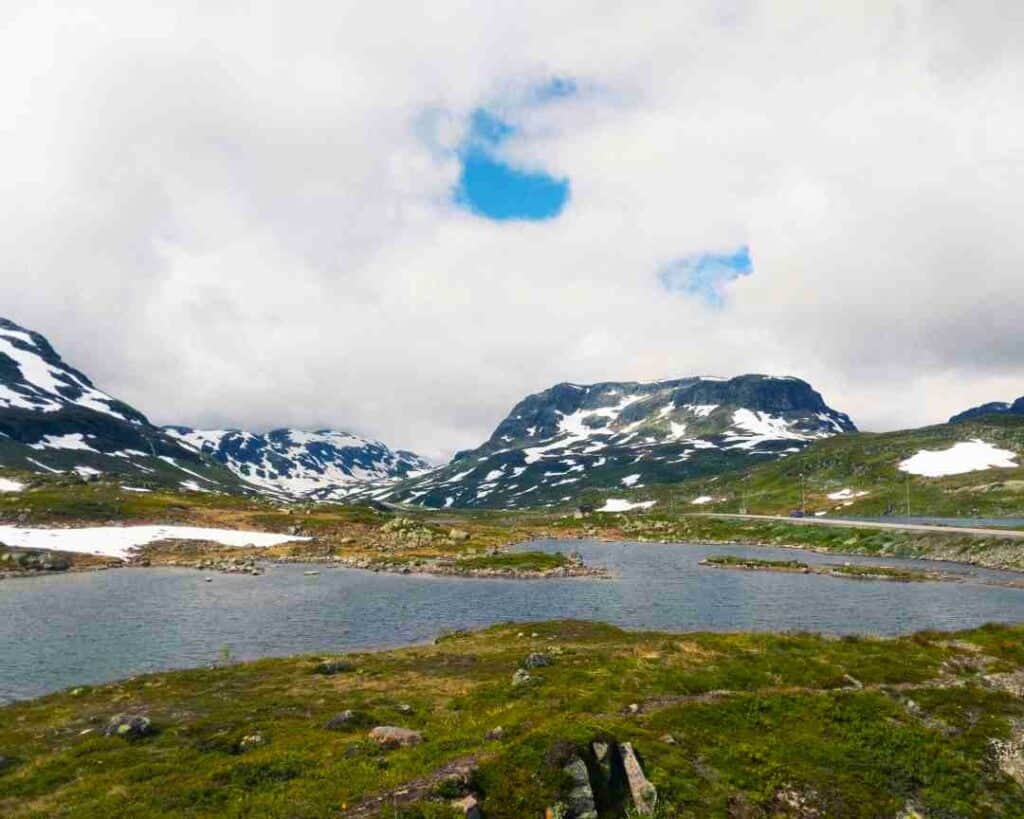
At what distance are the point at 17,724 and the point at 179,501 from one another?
164 m

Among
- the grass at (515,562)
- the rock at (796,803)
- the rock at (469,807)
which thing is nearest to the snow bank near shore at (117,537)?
the grass at (515,562)

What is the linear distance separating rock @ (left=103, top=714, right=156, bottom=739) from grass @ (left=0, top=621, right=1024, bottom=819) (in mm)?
677

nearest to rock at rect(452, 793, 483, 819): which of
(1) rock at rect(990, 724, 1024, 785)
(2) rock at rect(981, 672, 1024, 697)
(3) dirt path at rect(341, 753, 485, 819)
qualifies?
(3) dirt path at rect(341, 753, 485, 819)

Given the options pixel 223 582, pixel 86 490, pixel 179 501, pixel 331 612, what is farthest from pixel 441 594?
pixel 86 490

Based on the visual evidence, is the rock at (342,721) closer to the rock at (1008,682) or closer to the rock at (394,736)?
the rock at (394,736)

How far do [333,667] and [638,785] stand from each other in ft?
96.4

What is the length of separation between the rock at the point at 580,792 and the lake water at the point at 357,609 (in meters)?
39.7

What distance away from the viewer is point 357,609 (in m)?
75.1

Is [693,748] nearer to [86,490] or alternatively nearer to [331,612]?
[331,612]

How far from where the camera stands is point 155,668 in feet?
160

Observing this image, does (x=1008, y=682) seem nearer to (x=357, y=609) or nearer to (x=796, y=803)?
(x=796, y=803)

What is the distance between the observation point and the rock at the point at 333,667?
44416mm

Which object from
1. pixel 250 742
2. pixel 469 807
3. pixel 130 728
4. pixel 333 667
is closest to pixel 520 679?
pixel 333 667

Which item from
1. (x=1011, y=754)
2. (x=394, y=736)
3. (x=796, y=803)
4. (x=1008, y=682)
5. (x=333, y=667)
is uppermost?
(x=394, y=736)
